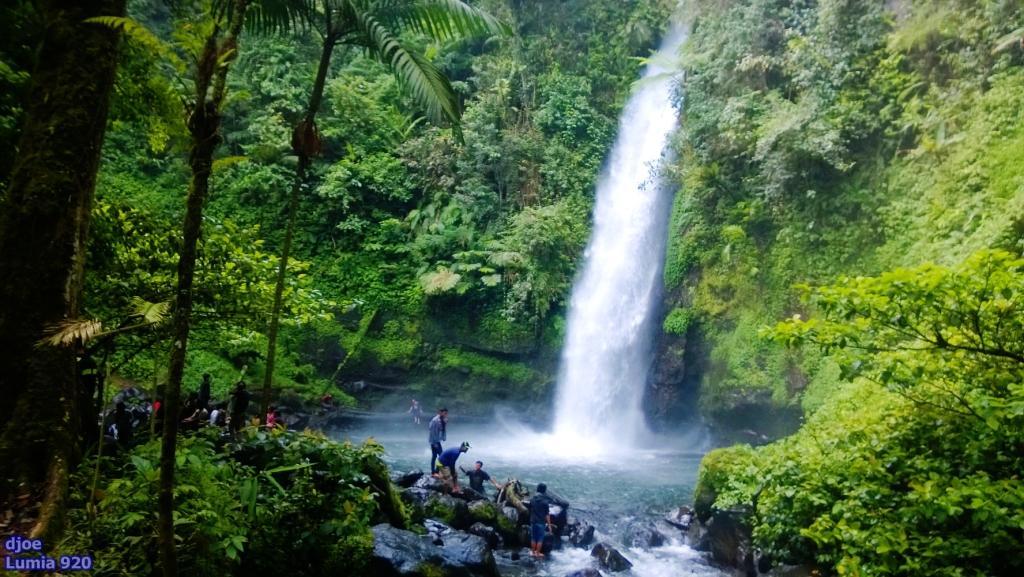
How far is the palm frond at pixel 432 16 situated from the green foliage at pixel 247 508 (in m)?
5.19

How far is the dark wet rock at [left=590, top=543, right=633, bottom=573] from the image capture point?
8.27 meters

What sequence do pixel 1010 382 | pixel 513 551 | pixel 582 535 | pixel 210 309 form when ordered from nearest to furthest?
1. pixel 1010 382
2. pixel 210 309
3. pixel 513 551
4. pixel 582 535

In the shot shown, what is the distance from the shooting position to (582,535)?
365 inches

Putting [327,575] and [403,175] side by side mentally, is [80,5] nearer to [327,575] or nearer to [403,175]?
[327,575]

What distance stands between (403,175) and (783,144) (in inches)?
483

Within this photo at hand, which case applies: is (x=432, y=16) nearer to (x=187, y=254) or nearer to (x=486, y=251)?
(x=187, y=254)

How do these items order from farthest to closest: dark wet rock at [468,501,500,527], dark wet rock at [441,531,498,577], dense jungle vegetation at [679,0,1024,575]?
dark wet rock at [468,501,500,527] → dark wet rock at [441,531,498,577] → dense jungle vegetation at [679,0,1024,575]

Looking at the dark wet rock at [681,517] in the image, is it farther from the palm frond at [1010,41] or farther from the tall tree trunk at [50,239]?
the palm frond at [1010,41]

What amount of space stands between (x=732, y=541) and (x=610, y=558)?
1755mm

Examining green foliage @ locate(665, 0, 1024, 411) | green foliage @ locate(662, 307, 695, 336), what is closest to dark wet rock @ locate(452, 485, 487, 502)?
green foliage @ locate(665, 0, 1024, 411)

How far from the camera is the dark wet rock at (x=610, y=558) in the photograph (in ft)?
27.1

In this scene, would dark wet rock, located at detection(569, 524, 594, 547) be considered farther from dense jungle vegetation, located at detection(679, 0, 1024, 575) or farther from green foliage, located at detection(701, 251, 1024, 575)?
green foliage, located at detection(701, 251, 1024, 575)

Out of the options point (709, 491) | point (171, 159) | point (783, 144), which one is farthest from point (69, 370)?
point (171, 159)

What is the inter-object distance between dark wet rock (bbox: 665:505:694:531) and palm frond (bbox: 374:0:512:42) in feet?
27.0
